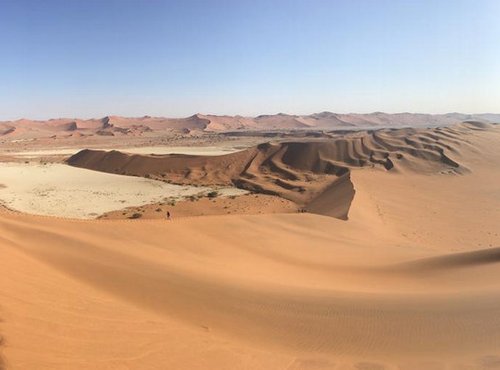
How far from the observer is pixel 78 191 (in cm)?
3161

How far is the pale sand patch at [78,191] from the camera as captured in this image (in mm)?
26016

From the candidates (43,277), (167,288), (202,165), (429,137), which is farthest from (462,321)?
(429,137)

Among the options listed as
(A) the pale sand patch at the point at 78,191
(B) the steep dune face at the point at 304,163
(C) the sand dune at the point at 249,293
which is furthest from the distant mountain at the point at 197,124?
(C) the sand dune at the point at 249,293

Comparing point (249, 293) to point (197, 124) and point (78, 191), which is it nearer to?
point (78, 191)

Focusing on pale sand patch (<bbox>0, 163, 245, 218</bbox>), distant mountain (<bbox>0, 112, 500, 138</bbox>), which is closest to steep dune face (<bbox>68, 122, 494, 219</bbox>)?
pale sand patch (<bbox>0, 163, 245, 218</bbox>)

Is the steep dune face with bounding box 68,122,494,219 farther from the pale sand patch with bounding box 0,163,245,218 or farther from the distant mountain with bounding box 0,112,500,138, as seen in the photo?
the distant mountain with bounding box 0,112,500,138

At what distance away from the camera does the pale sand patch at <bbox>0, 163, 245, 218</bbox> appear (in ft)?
85.4

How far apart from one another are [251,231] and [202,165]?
81.6 ft

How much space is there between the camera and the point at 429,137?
1642 inches

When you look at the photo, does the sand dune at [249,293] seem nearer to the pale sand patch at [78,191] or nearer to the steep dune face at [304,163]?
the pale sand patch at [78,191]

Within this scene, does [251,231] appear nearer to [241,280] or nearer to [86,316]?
[241,280]

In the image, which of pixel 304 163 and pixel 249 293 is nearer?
pixel 249 293

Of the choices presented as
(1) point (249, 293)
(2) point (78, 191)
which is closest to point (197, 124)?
(2) point (78, 191)

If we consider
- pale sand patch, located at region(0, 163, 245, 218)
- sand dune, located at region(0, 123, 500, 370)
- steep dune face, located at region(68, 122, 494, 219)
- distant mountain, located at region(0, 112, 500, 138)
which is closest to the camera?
sand dune, located at region(0, 123, 500, 370)
